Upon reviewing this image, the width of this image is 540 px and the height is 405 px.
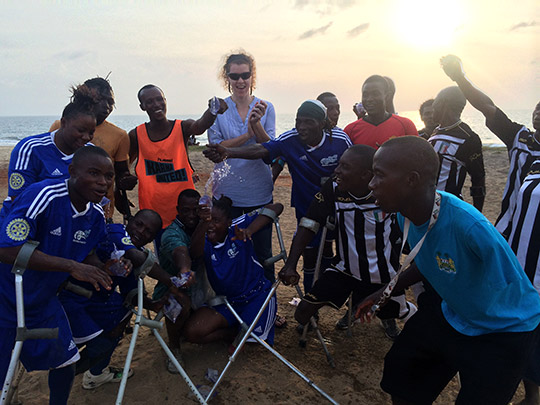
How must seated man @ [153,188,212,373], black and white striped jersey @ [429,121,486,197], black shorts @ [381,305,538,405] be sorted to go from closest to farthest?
black shorts @ [381,305,538,405] → seated man @ [153,188,212,373] → black and white striped jersey @ [429,121,486,197]

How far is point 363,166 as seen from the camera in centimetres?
349

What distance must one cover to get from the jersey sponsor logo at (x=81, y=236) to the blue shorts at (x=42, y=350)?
21.6 inches

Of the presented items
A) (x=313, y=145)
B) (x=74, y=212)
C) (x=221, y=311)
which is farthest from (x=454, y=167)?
(x=74, y=212)

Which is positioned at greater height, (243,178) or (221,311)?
(243,178)

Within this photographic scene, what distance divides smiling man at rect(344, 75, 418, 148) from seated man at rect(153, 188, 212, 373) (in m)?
2.02

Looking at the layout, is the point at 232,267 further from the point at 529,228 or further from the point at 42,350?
the point at 529,228

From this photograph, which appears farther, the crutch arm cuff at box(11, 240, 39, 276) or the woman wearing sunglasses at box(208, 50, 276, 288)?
the woman wearing sunglasses at box(208, 50, 276, 288)

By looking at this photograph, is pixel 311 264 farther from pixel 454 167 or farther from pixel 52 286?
pixel 52 286

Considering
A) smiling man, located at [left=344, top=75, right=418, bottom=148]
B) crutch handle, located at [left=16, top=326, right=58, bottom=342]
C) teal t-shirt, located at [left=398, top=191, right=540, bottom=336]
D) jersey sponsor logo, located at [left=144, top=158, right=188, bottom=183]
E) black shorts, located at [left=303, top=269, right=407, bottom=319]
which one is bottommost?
black shorts, located at [left=303, top=269, right=407, bottom=319]

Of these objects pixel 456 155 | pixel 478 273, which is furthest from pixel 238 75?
pixel 478 273

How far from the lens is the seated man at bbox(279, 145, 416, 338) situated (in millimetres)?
3768

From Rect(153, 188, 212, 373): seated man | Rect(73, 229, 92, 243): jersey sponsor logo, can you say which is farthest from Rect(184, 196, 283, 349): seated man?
Rect(73, 229, 92, 243): jersey sponsor logo

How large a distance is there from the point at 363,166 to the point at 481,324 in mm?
1556

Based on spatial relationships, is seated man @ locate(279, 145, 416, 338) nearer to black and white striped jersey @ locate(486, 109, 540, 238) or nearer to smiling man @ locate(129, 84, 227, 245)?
black and white striped jersey @ locate(486, 109, 540, 238)
